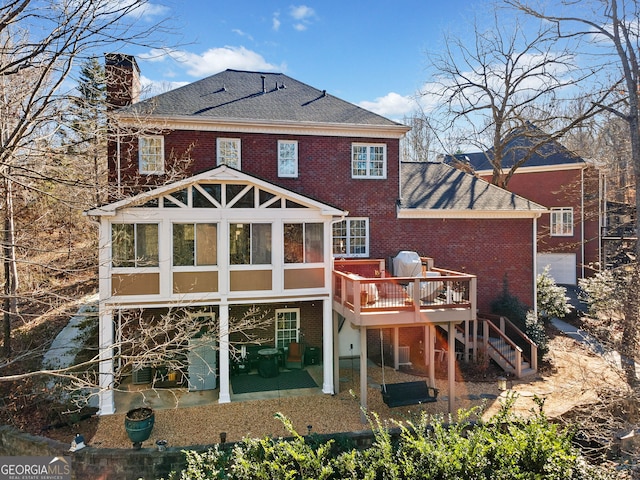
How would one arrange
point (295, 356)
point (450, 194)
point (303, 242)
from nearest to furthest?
point (303, 242)
point (295, 356)
point (450, 194)

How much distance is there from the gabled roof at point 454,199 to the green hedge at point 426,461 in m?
9.07

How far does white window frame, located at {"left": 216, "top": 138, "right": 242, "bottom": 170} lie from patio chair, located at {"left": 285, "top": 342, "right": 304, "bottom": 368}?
6775mm

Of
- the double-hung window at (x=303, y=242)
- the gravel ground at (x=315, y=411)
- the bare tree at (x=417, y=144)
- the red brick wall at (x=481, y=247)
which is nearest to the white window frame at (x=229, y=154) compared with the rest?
the double-hung window at (x=303, y=242)

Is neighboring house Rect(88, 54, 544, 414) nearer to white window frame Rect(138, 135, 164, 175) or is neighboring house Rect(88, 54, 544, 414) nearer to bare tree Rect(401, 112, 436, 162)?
white window frame Rect(138, 135, 164, 175)

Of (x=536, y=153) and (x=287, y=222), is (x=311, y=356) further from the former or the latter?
(x=536, y=153)

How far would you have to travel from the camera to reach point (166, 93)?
1477 cm

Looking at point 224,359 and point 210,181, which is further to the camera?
point 224,359

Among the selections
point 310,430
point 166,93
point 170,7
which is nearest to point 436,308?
point 310,430

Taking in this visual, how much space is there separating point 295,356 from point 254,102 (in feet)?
31.7

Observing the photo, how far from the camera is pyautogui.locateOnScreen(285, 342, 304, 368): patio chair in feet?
46.4

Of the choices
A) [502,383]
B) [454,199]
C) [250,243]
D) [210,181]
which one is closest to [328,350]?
[250,243]

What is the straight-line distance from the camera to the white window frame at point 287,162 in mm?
14734

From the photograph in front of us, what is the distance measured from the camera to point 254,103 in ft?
49.6

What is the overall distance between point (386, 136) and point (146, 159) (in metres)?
8.87
